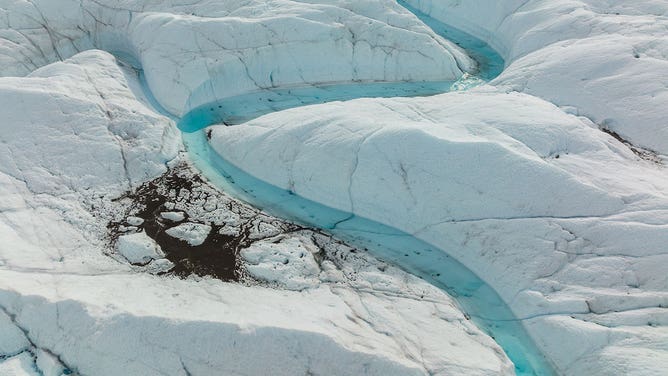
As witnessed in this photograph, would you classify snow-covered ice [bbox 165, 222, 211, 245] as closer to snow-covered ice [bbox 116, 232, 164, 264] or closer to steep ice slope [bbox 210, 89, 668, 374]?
snow-covered ice [bbox 116, 232, 164, 264]

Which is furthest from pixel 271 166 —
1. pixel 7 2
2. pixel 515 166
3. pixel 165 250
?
pixel 7 2

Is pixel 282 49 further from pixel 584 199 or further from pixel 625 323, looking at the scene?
pixel 625 323

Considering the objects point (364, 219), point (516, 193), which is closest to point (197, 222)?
point (364, 219)

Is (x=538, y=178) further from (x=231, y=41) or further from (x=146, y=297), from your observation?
(x=231, y=41)

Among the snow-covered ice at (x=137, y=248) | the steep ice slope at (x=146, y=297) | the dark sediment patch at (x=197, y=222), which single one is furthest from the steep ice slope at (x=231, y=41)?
the snow-covered ice at (x=137, y=248)

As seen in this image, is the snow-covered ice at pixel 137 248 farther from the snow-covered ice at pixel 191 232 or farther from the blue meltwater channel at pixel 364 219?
the blue meltwater channel at pixel 364 219

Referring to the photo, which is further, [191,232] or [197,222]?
[197,222]
